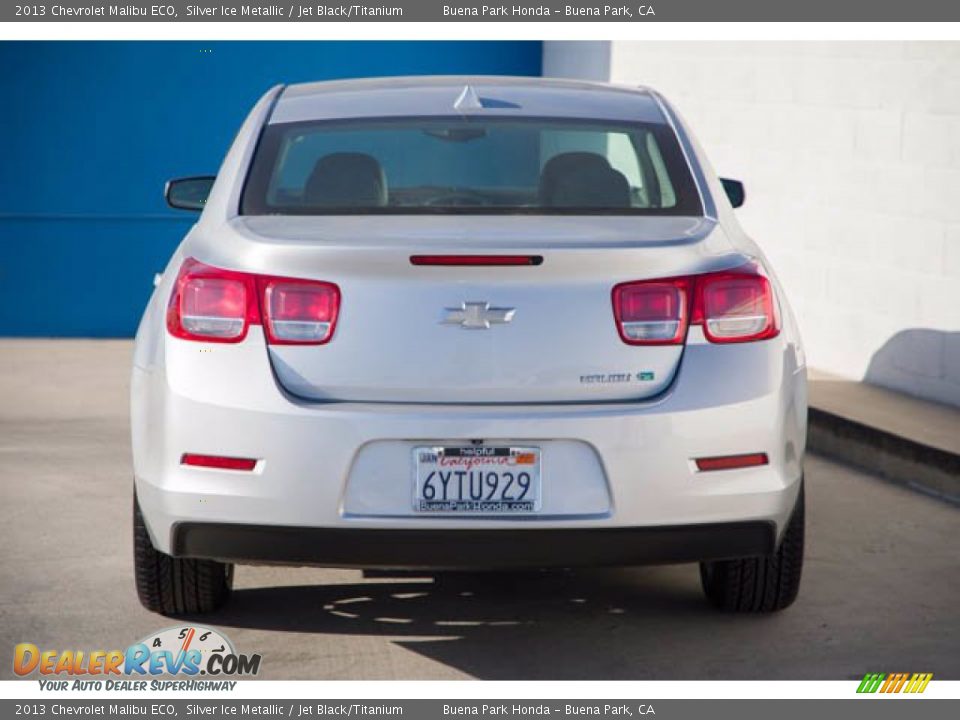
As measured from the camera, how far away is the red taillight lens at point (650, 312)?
4.58m

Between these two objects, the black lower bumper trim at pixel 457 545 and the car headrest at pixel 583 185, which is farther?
the car headrest at pixel 583 185

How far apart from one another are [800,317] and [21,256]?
5.74 m

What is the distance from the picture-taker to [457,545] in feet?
14.9

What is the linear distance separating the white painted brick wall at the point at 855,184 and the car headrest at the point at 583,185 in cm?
372

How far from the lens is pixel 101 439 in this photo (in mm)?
8586

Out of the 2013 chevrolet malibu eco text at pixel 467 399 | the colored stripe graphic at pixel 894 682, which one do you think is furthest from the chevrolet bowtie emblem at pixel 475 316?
the colored stripe graphic at pixel 894 682

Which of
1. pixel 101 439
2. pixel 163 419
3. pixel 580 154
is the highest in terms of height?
pixel 580 154

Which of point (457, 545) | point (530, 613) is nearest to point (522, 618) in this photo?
point (530, 613)

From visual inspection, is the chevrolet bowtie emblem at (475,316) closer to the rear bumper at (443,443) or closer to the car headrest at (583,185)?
the rear bumper at (443,443)

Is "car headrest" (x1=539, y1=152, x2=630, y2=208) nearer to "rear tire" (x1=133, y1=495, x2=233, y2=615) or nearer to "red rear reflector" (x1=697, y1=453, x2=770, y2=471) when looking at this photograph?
"red rear reflector" (x1=697, y1=453, x2=770, y2=471)

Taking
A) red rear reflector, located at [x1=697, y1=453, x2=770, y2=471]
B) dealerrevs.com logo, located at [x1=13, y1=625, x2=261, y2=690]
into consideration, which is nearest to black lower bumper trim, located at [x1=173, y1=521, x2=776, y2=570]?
red rear reflector, located at [x1=697, y1=453, x2=770, y2=471]

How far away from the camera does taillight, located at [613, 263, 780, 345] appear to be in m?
4.59

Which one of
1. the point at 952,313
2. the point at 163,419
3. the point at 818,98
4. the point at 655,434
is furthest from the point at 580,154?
the point at 818,98
